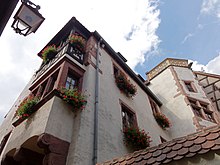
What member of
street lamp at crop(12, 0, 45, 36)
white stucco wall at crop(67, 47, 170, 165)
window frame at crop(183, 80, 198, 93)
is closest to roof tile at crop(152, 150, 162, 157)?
white stucco wall at crop(67, 47, 170, 165)

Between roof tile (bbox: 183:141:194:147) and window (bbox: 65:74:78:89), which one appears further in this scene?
window (bbox: 65:74:78:89)

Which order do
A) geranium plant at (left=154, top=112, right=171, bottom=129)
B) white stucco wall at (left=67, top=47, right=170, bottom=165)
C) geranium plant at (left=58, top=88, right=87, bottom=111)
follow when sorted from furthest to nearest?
1. geranium plant at (left=154, top=112, right=171, bottom=129)
2. geranium plant at (left=58, top=88, right=87, bottom=111)
3. white stucco wall at (left=67, top=47, right=170, bottom=165)

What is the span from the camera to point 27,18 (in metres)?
3.74

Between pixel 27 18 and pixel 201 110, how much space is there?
13.8 m

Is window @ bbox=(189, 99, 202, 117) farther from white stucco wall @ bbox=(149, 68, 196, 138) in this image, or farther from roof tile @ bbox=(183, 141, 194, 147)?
roof tile @ bbox=(183, 141, 194, 147)

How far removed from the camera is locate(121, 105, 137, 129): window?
9066mm

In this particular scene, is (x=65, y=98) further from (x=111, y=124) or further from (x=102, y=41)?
(x=102, y=41)

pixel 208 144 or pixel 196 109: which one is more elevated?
pixel 196 109

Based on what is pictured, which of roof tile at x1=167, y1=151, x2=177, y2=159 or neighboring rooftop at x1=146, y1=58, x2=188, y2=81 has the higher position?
neighboring rooftop at x1=146, y1=58, x2=188, y2=81

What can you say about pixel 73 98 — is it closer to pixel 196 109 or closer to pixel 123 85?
pixel 123 85

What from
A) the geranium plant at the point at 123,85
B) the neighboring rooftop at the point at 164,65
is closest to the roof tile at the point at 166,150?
the geranium plant at the point at 123,85

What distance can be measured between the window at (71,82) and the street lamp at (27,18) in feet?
13.8

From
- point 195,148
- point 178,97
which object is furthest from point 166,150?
point 178,97

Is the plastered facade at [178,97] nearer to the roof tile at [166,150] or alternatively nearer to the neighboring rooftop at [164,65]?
the neighboring rooftop at [164,65]
